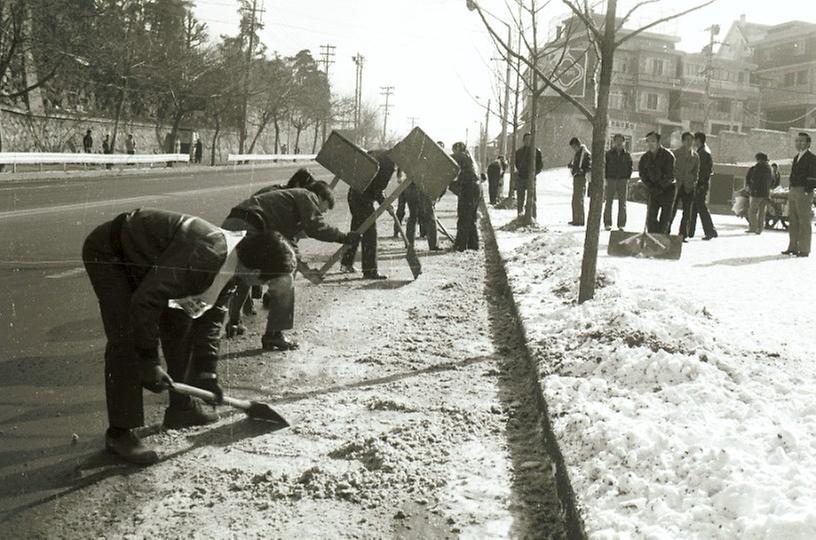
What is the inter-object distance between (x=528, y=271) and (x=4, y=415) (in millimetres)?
6724

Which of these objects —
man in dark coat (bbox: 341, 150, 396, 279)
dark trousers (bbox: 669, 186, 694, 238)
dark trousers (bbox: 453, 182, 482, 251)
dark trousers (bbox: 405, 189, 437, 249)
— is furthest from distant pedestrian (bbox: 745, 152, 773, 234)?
man in dark coat (bbox: 341, 150, 396, 279)

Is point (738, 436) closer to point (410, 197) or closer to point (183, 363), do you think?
point (183, 363)

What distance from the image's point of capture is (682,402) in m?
4.02

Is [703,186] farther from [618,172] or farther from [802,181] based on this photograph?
[802,181]

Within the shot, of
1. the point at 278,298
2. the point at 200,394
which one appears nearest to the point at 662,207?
the point at 278,298

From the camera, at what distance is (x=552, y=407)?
4.26m

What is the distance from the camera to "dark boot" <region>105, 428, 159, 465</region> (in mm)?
3672

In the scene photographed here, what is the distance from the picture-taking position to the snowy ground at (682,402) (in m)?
2.81

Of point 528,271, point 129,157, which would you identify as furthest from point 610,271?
point 129,157

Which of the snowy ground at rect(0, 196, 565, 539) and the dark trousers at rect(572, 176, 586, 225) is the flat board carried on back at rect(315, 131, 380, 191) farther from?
the dark trousers at rect(572, 176, 586, 225)

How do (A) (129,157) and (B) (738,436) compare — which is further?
(A) (129,157)

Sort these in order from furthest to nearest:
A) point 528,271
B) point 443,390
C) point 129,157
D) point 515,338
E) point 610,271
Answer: point 129,157 → point 528,271 → point 610,271 → point 515,338 → point 443,390

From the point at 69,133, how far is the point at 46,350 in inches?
1383

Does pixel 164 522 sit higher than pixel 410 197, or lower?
lower
